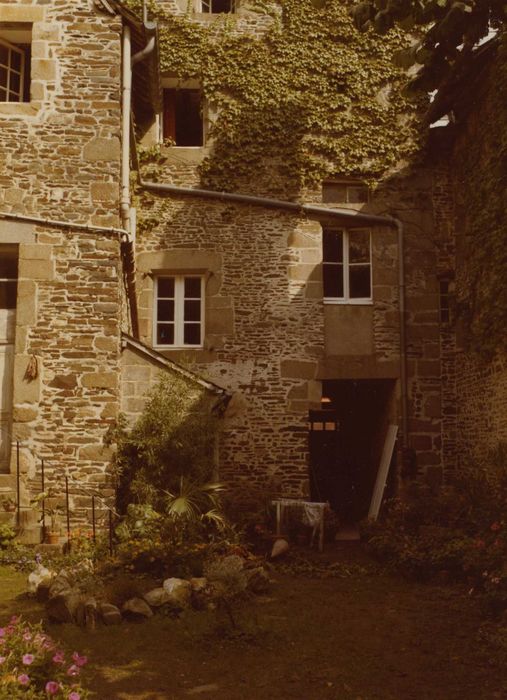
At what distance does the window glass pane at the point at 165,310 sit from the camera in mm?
12188

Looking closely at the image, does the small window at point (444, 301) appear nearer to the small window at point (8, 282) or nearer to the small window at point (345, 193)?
the small window at point (345, 193)

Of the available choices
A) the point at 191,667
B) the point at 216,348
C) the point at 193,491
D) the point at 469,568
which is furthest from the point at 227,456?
the point at 191,667

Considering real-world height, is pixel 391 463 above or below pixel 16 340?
below

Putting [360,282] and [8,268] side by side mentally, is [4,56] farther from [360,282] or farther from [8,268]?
[360,282]

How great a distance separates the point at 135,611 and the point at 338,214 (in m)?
8.06

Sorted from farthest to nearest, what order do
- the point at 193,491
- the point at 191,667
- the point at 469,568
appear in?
1. the point at 193,491
2. the point at 469,568
3. the point at 191,667

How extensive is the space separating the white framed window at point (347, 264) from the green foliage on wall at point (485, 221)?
163 cm

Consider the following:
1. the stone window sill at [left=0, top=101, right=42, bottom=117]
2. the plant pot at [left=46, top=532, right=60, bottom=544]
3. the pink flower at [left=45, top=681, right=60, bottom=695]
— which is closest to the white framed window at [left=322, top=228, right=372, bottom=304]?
the stone window sill at [left=0, top=101, right=42, bottom=117]

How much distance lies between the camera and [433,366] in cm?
1213

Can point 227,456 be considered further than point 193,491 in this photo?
Yes

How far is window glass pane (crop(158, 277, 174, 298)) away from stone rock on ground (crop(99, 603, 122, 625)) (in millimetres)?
6971

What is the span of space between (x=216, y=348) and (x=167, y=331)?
3.10 ft

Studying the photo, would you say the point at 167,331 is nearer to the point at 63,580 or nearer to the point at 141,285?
the point at 141,285

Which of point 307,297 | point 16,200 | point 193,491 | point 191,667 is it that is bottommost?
point 191,667
